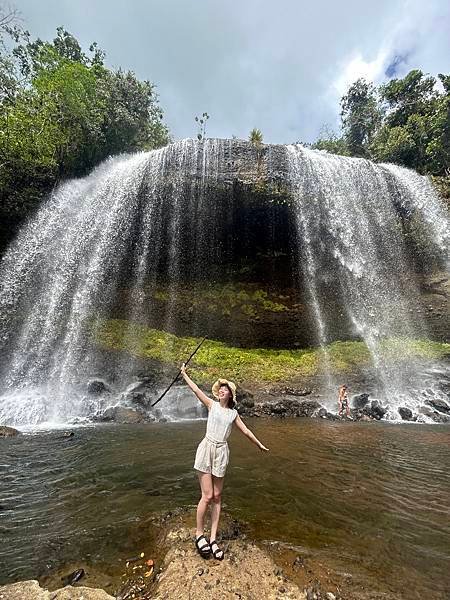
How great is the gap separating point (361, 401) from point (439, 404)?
111 inches

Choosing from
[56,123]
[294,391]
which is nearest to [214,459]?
[294,391]

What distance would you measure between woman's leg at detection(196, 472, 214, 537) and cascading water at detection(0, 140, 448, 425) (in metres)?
13.3

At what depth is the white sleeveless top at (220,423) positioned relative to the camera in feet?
11.0

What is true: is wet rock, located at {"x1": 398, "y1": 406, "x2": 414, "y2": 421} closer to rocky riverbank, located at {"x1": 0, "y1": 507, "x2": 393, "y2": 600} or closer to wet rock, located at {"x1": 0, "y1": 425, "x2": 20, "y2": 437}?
rocky riverbank, located at {"x1": 0, "y1": 507, "x2": 393, "y2": 600}

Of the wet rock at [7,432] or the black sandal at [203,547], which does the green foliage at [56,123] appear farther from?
the black sandal at [203,547]

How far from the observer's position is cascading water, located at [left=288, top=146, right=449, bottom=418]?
1767cm

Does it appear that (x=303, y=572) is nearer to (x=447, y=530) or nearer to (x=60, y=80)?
(x=447, y=530)

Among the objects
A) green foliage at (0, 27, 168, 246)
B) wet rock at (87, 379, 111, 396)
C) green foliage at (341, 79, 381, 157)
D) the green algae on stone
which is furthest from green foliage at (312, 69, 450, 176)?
wet rock at (87, 379, 111, 396)

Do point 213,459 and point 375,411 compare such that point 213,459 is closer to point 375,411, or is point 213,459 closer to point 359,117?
point 375,411

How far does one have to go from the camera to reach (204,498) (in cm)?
324

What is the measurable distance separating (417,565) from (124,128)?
25.7 m

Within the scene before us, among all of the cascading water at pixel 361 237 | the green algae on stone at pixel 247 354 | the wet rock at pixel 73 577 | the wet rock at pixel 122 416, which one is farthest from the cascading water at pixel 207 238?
the wet rock at pixel 73 577

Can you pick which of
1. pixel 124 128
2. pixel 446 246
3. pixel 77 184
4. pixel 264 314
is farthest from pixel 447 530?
pixel 124 128

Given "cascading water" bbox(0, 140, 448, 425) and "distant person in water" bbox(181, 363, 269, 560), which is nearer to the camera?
"distant person in water" bbox(181, 363, 269, 560)
